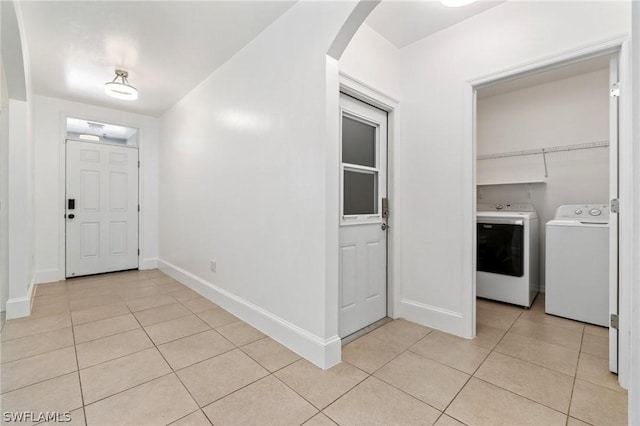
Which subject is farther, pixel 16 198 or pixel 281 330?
pixel 16 198

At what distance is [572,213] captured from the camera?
10.2ft

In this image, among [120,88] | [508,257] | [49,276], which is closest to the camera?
[508,257]

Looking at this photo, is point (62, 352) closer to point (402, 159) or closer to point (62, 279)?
point (62, 279)

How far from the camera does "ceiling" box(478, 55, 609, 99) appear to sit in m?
3.08

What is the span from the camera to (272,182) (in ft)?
8.02

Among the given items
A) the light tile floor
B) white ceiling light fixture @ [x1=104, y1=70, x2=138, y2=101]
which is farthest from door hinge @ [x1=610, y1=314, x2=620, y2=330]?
white ceiling light fixture @ [x1=104, y1=70, x2=138, y2=101]

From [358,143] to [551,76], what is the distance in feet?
8.96

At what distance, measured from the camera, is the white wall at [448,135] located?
2.13 meters

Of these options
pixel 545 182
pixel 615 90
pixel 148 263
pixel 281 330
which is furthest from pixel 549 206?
pixel 148 263

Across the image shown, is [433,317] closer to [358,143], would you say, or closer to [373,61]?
[358,143]

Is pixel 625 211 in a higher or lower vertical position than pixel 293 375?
higher

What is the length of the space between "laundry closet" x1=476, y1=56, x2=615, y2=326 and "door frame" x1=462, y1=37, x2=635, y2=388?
2.23 feet

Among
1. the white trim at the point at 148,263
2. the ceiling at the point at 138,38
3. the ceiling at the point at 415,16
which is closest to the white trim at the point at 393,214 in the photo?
the ceiling at the point at 415,16

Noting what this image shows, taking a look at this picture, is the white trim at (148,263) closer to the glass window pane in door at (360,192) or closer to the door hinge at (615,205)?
the glass window pane in door at (360,192)
